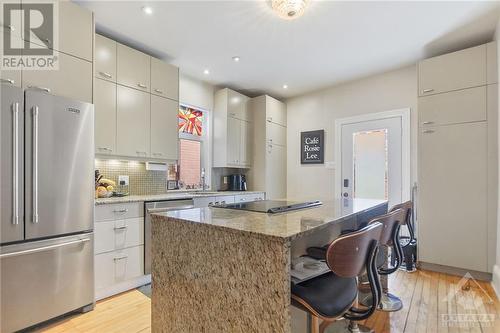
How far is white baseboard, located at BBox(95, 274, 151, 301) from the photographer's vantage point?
241 centimetres

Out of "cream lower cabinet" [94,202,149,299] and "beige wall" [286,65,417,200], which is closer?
"cream lower cabinet" [94,202,149,299]

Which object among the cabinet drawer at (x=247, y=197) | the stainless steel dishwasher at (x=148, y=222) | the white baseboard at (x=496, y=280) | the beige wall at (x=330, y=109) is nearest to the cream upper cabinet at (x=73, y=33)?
the stainless steel dishwasher at (x=148, y=222)

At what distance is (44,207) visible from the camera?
1962 mm

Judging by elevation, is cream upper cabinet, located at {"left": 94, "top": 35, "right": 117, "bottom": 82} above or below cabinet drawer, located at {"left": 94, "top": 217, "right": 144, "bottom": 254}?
above

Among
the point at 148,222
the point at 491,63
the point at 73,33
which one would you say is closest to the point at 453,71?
the point at 491,63

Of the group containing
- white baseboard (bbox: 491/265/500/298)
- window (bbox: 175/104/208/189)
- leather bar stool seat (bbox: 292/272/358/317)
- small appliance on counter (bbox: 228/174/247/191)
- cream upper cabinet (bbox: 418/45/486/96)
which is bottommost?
white baseboard (bbox: 491/265/500/298)

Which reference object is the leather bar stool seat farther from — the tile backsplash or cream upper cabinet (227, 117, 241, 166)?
cream upper cabinet (227, 117, 241, 166)

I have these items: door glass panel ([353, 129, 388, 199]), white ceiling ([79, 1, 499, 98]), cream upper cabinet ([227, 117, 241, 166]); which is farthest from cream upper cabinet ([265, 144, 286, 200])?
white ceiling ([79, 1, 499, 98])

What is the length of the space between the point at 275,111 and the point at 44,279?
3.85 m

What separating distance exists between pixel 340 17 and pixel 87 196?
2.78m

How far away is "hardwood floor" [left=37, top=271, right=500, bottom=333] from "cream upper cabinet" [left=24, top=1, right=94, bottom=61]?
2.18m

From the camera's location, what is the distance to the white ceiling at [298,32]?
238 cm

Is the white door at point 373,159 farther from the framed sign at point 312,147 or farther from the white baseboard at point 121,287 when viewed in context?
the white baseboard at point 121,287

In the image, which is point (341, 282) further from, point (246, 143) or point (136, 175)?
point (246, 143)
